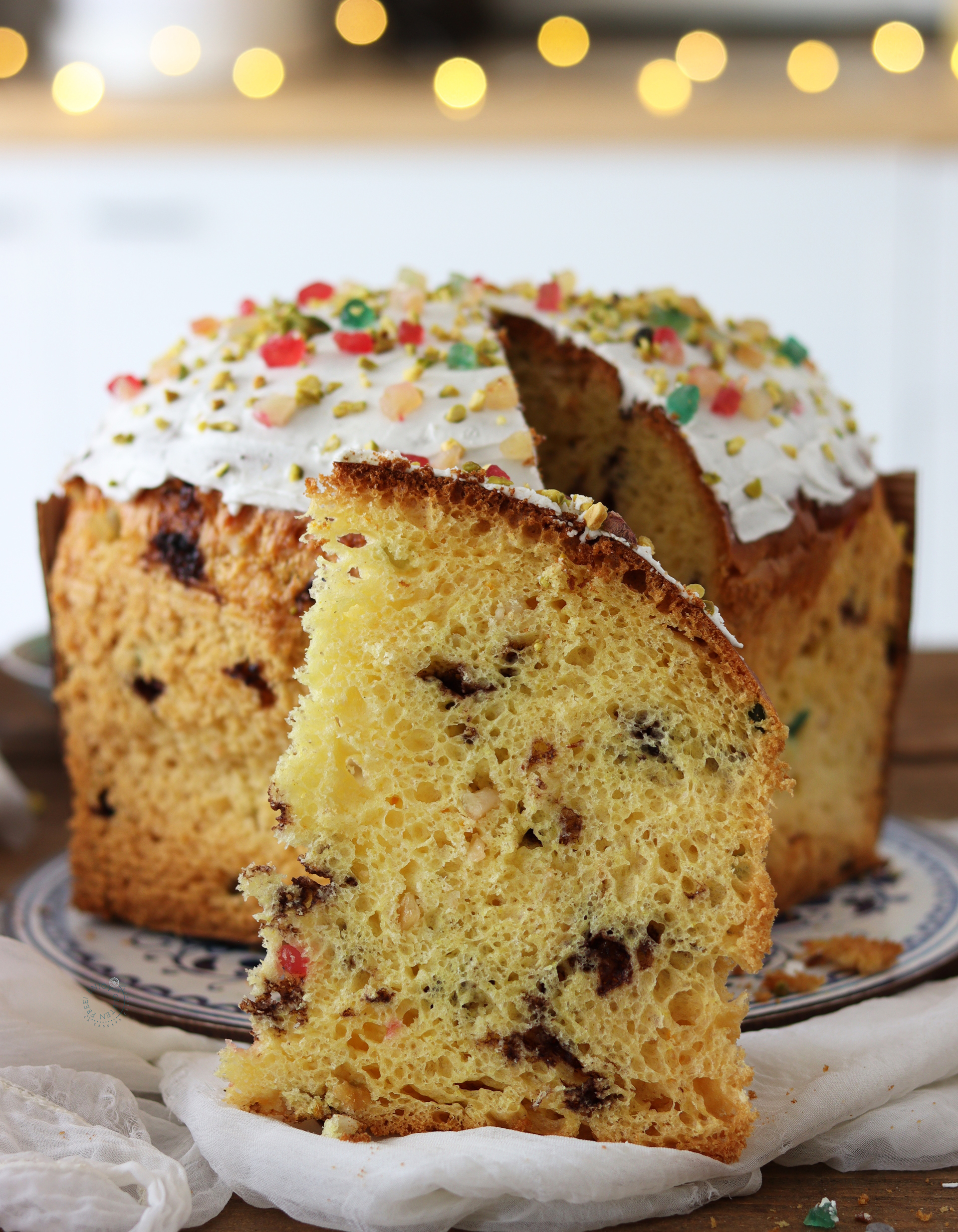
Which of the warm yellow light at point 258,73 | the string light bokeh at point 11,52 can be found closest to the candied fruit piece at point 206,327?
the warm yellow light at point 258,73

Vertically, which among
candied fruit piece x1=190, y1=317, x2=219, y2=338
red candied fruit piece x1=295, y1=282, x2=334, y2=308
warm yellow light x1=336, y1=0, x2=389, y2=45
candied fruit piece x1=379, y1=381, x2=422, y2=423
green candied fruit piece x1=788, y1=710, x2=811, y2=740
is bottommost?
green candied fruit piece x1=788, y1=710, x2=811, y2=740

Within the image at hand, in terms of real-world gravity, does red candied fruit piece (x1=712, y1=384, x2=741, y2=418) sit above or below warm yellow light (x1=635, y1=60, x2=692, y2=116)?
below

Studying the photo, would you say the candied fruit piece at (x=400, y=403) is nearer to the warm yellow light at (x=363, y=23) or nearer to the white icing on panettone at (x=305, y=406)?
the white icing on panettone at (x=305, y=406)

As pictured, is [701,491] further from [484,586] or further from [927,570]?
[927,570]

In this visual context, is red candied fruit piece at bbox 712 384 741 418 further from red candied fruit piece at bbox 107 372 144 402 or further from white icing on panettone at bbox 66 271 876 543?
red candied fruit piece at bbox 107 372 144 402

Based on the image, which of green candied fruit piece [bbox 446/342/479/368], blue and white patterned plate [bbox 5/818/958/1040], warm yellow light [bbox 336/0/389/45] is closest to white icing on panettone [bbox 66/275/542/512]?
green candied fruit piece [bbox 446/342/479/368]

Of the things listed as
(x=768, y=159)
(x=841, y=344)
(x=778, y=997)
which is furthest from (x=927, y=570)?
(x=778, y=997)
